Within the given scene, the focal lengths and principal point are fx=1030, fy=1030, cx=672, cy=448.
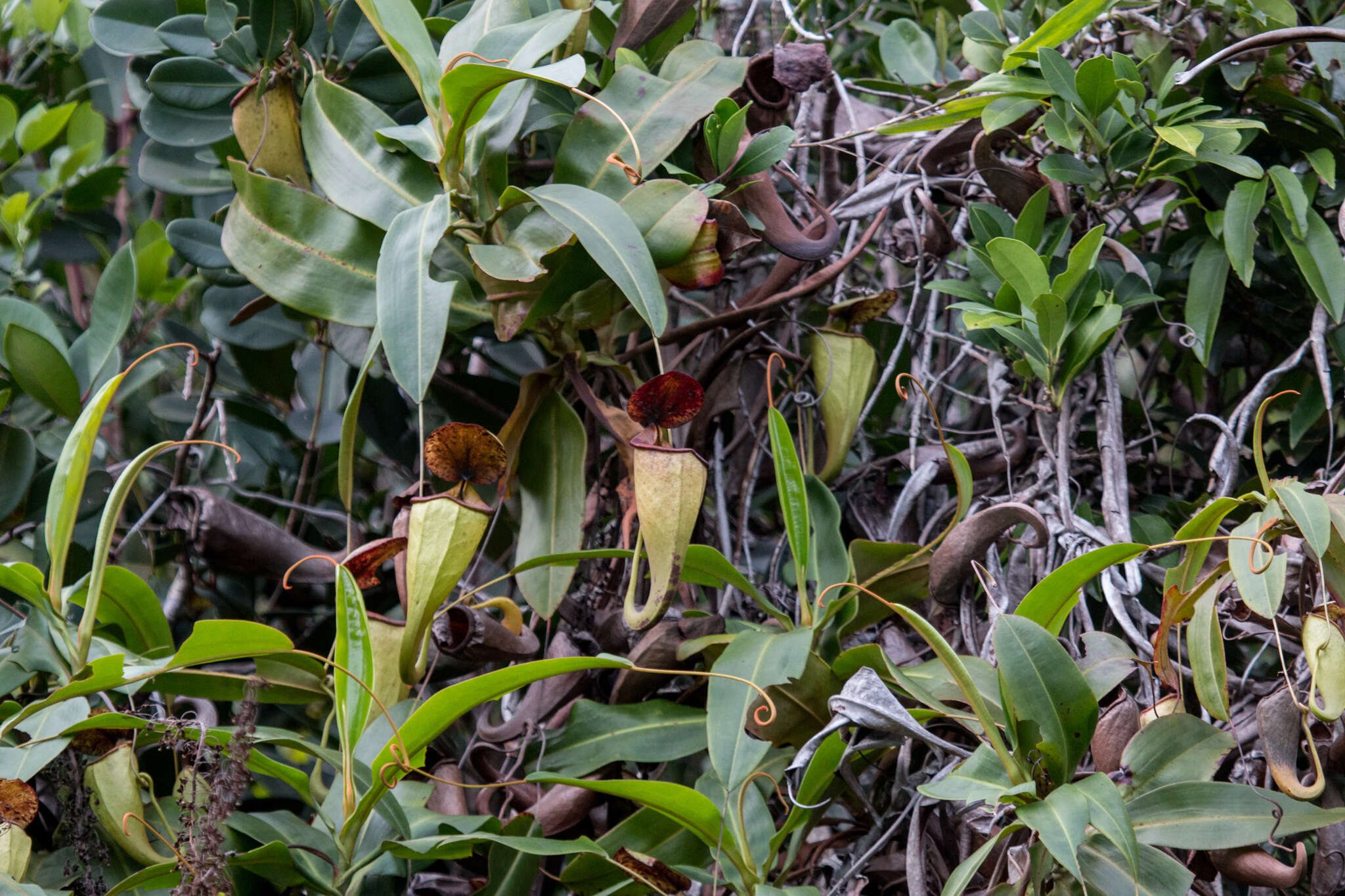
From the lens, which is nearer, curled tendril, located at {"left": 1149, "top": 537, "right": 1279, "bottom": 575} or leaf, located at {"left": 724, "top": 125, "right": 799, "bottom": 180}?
curled tendril, located at {"left": 1149, "top": 537, "right": 1279, "bottom": 575}

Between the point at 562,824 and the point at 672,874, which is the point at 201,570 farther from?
the point at 672,874

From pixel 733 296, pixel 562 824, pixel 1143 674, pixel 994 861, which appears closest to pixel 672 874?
pixel 562 824

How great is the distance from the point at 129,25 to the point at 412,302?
672 mm

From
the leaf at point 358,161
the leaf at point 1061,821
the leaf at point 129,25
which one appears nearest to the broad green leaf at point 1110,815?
the leaf at point 1061,821

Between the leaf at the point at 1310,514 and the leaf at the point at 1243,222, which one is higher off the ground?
the leaf at the point at 1243,222

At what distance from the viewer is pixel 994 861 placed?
774mm

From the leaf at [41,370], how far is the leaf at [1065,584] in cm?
92

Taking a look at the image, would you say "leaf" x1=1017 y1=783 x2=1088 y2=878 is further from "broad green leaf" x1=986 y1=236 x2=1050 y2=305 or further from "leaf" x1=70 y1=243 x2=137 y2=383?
"leaf" x1=70 y1=243 x2=137 y2=383

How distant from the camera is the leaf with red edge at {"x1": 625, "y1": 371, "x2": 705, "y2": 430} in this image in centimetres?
80

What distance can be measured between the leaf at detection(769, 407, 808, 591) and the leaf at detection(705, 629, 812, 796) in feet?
0.20

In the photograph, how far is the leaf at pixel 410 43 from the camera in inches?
32.1

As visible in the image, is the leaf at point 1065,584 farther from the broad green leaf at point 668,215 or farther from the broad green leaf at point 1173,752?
the broad green leaf at point 668,215

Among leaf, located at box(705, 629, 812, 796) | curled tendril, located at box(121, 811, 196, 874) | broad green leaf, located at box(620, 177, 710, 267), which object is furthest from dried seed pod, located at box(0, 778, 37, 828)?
broad green leaf, located at box(620, 177, 710, 267)

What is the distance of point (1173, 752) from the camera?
29.0 inches
